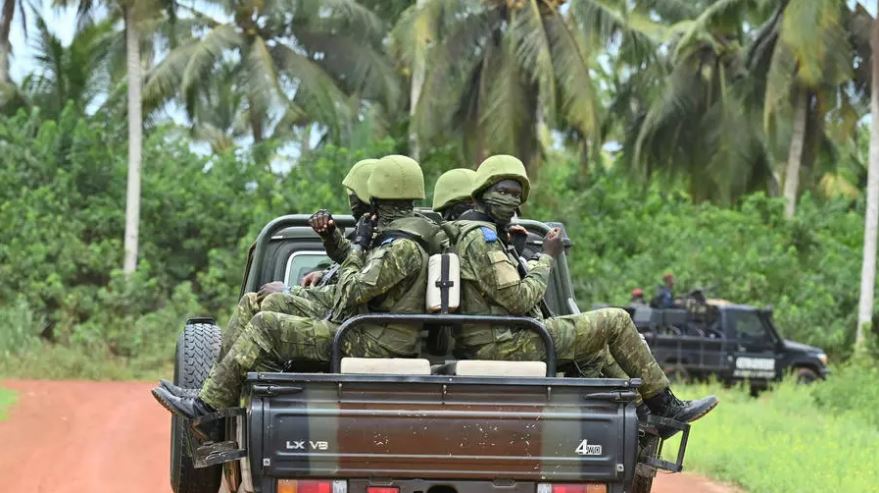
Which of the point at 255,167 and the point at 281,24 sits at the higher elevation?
the point at 281,24

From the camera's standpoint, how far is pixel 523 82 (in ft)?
91.5

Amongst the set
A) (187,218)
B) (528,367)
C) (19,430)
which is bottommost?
(19,430)

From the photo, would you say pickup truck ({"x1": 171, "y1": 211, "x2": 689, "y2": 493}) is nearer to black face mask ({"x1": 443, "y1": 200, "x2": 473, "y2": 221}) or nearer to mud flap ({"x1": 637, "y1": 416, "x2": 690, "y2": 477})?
mud flap ({"x1": 637, "y1": 416, "x2": 690, "y2": 477})

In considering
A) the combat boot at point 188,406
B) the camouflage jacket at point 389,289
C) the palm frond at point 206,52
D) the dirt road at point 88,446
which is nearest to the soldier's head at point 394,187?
the camouflage jacket at point 389,289

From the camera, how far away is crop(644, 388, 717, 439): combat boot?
264 inches

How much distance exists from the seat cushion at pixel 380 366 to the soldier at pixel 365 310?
28 cm

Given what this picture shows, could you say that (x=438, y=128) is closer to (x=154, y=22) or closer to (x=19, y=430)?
(x=154, y=22)

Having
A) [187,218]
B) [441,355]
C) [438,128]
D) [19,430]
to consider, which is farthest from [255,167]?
[441,355]

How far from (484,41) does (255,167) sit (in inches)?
202

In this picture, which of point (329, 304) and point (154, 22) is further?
point (154, 22)

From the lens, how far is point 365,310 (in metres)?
6.67

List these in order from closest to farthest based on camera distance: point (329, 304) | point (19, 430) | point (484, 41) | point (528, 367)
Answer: point (528, 367)
point (329, 304)
point (19, 430)
point (484, 41)

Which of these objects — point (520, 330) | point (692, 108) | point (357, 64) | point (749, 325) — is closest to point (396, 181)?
point (520, 330)

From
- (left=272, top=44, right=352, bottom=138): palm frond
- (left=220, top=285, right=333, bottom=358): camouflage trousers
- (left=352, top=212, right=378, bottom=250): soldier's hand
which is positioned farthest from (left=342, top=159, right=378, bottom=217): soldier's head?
(left=272, top=44, right=352, bottom=138): palm frond
